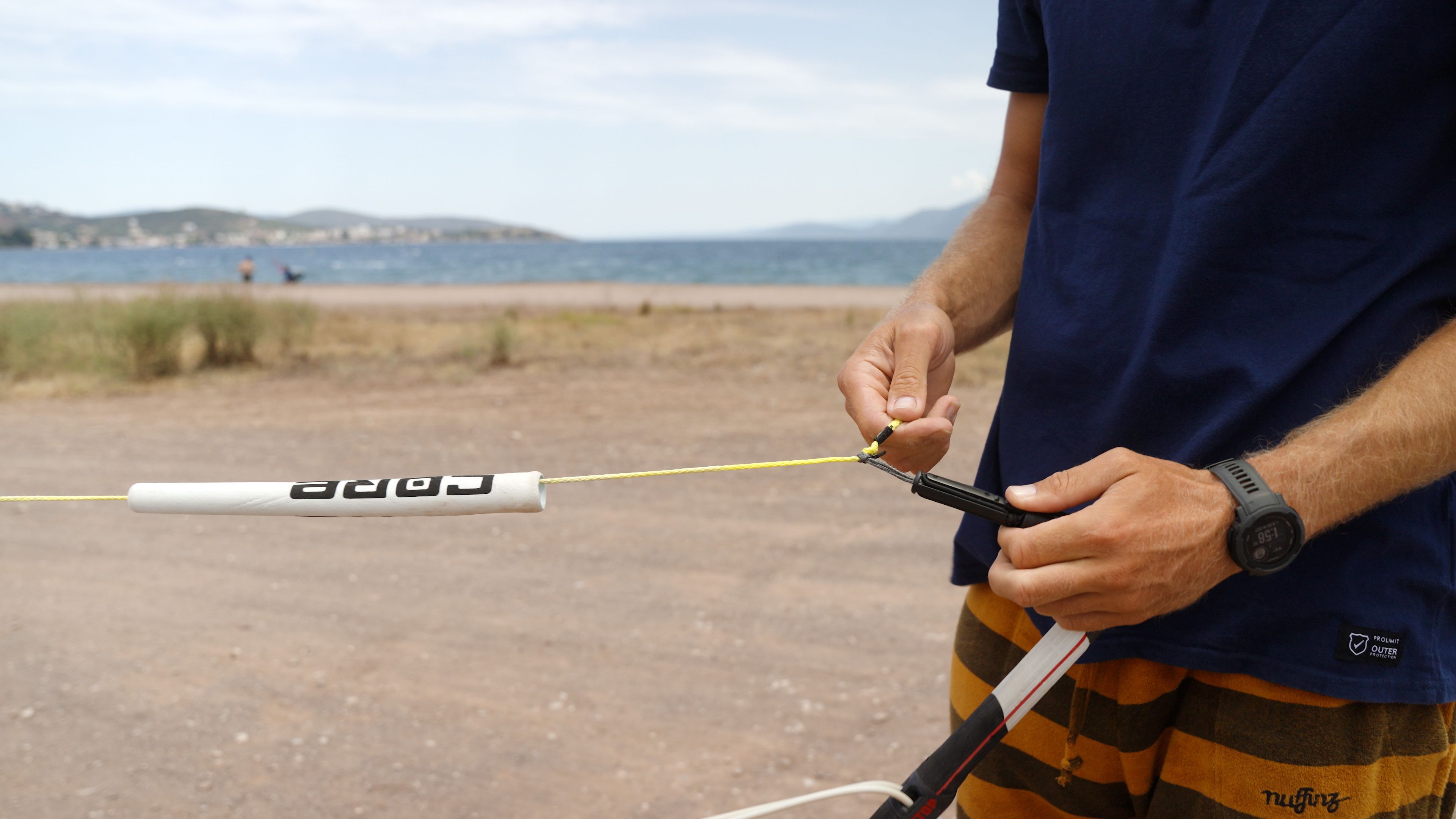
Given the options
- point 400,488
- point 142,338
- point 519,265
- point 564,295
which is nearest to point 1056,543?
point 400,488

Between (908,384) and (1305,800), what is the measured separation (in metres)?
0.66

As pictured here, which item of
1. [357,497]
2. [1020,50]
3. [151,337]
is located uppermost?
[1020,50]

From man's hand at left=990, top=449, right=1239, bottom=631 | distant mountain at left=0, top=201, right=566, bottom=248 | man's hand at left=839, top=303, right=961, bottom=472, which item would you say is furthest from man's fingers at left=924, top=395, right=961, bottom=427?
distant mountain at left=0, top=201, right=566, bottom=248

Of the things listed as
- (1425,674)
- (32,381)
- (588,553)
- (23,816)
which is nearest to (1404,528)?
(1425,674)

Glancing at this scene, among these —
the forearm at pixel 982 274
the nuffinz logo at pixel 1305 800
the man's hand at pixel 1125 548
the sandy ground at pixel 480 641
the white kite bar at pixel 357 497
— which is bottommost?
the sandy ground at pixel 480 641

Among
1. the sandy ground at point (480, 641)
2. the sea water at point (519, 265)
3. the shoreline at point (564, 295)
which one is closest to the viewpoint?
the sandy ground at point (480, 641)

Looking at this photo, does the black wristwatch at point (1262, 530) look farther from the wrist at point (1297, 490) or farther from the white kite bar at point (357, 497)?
the white kite bar at point (357, 497)

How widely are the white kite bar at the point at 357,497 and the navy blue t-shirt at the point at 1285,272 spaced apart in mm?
778

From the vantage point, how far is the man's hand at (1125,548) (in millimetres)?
894

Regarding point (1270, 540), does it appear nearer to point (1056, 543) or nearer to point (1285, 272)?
point (1056, 543)

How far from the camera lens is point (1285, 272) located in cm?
105

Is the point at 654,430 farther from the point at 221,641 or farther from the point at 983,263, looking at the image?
the point at 983,263

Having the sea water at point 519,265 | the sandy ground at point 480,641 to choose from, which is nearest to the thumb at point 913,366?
the sandy ground at point 480,641

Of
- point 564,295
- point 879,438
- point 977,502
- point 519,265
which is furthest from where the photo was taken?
point 519,265
